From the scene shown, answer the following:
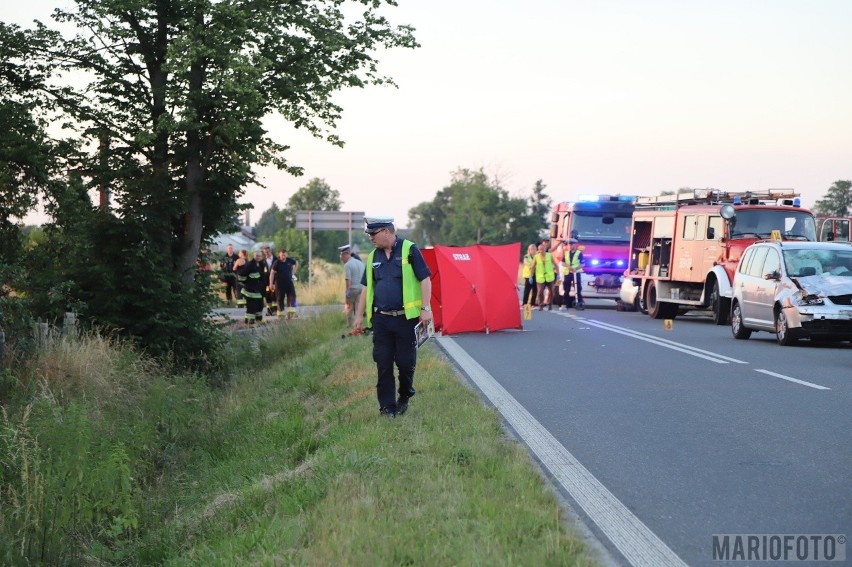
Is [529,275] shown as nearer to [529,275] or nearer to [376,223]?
[529,275]

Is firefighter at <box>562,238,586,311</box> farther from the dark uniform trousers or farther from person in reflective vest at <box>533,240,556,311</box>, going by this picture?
the dark uniform trousers

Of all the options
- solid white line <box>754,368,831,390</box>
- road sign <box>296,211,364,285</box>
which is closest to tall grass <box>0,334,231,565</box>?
solid white line <box>754,368,831,390</box>

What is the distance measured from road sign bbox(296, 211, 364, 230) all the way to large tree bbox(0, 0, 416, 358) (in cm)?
1695

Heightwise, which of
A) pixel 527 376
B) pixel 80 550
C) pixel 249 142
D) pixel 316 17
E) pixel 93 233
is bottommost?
pixel 80 550

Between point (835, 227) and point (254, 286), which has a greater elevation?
point (835, 227)

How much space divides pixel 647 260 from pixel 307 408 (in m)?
17.4

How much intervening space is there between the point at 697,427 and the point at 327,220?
31843mm

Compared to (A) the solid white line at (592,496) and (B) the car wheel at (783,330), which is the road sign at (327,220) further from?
(A) the solid white line at (592,496)

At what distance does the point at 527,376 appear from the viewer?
1364cm

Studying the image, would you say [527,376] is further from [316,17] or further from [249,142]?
[316,17]

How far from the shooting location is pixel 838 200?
149 ft

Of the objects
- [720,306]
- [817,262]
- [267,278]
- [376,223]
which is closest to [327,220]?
[267,278]

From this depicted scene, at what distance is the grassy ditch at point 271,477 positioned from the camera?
5895mm

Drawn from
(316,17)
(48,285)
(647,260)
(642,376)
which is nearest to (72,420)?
(642,376)
